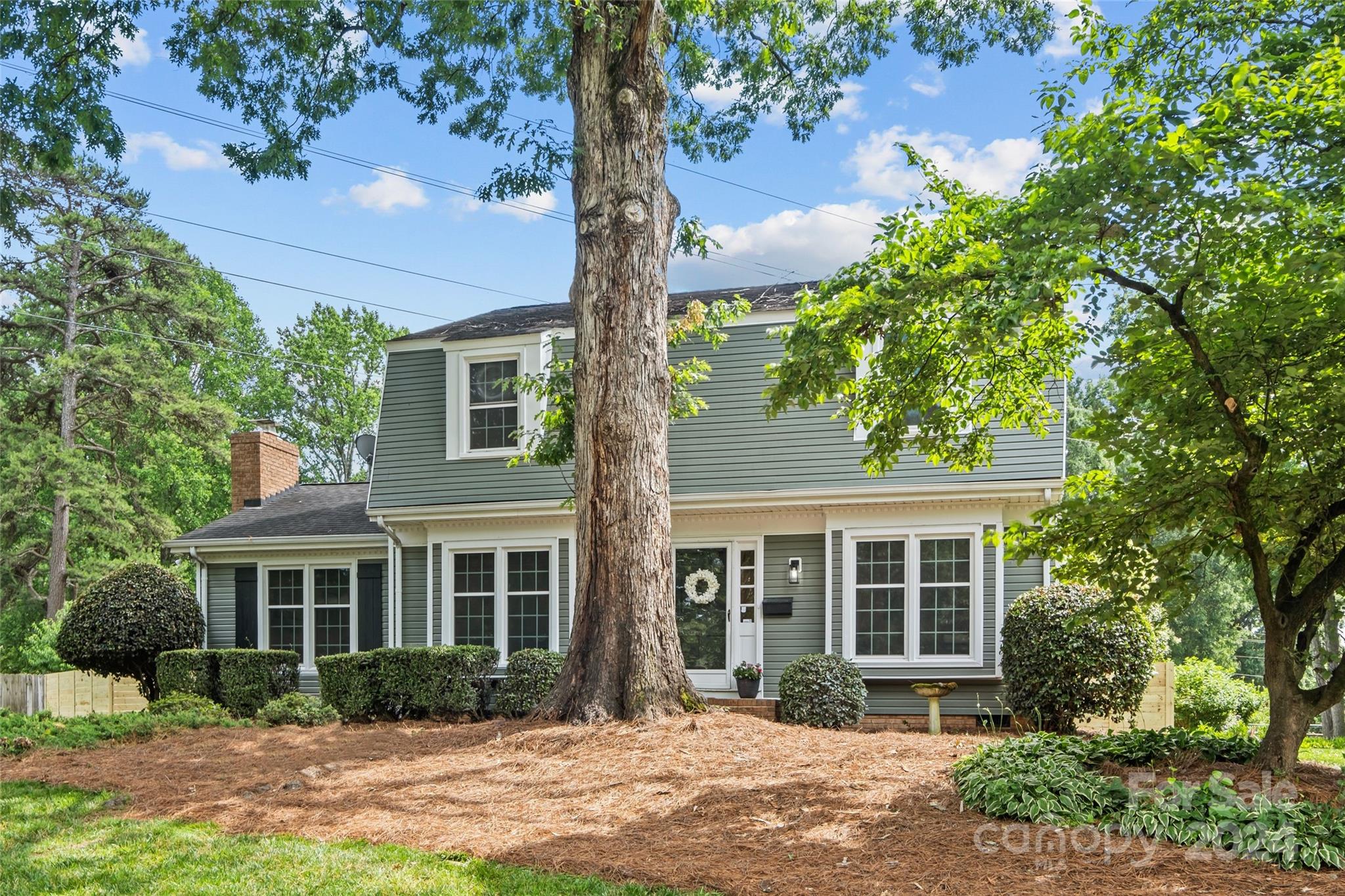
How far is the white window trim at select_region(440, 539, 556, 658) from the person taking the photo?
15.0 metres

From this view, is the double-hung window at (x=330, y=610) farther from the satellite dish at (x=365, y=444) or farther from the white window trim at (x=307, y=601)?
the satellite dish at (x=365, y=444)

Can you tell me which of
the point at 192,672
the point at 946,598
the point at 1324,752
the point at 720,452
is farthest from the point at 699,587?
the point at 1324,752

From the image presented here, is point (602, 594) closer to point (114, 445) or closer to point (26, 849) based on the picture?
point (26, 849)

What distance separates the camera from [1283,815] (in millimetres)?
5145

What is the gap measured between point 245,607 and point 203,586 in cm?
95

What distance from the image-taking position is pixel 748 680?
44.3 feet

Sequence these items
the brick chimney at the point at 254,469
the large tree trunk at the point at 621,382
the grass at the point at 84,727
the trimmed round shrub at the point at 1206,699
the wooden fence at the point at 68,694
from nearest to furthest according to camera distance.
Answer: the large tree trunk at the point at 621,382 → the grass at the point at 84,727 → the trimmed round shrub at the point at 1206,699 → the wooden fence at the point at 68,694 → the brick chimney at the point at 254,469

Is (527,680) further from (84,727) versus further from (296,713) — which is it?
(84,727)

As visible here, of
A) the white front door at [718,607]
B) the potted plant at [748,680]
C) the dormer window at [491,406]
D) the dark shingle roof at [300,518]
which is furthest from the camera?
the dark shingle roof at [300,518]

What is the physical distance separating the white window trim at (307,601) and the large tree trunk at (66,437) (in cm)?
1050

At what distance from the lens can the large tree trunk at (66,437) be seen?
24.8 metres

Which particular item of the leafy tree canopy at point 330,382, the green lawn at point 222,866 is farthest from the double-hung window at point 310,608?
the leafy tree canopy at point 330,382

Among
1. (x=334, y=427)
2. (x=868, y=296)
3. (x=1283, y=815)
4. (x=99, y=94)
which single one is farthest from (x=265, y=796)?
(x=334, y=427)

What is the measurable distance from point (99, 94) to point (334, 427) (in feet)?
85.7
